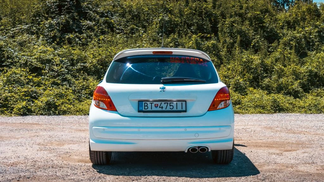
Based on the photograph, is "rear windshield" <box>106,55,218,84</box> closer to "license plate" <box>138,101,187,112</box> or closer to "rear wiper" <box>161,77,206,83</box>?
"rear wiper" <box>161,77,206,83</box>

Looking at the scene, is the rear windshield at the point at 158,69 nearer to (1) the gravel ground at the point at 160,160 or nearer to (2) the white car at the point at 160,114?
(2) the white car at the point at 160,114

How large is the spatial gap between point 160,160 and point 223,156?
961 millimetres

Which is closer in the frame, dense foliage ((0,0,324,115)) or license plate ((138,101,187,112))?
license plate ((138,101,187,112))

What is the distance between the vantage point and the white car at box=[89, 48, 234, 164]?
199 inches

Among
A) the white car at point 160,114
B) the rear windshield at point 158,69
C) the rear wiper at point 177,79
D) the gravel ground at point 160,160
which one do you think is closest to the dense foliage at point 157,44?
the gravel ground at point 160,160

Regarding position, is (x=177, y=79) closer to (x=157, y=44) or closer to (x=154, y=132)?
(x=154, y=132)

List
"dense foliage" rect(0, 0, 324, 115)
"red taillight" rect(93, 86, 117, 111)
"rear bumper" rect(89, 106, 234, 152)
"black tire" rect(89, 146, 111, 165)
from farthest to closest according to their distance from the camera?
"dense foliage" rect(0, 0, 324, 115), "black tire" rect(89, 146, 111, 165), "red taillight" rect(93, 86, 117, 111), "rear bumper" rect(89, 106, 234, 152)

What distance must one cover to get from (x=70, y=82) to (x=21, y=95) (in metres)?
2.48

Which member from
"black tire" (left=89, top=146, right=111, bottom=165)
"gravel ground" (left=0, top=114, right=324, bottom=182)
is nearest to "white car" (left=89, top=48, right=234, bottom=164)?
"black tire" (left=89, top=146, right=111, bottom=165)

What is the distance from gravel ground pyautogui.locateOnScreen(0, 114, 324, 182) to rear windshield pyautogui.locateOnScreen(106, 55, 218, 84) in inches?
46.0

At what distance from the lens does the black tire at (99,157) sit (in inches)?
216

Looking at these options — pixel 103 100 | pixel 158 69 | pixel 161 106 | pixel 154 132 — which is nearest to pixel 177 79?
pixel 158 69

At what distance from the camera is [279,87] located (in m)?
16.2

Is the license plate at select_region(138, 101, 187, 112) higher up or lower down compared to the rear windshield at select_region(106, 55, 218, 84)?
lower down
